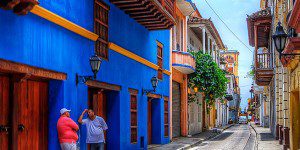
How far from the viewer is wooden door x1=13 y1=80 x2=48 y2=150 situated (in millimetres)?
9148

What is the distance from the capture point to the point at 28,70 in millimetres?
9234

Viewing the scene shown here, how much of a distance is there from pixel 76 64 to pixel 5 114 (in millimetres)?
3029

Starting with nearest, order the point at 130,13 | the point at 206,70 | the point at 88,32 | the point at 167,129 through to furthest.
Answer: the point at 88,32, the point at 130,13, the point at 167,129, the point at 206,70

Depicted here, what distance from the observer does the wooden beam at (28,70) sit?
846 centimetres

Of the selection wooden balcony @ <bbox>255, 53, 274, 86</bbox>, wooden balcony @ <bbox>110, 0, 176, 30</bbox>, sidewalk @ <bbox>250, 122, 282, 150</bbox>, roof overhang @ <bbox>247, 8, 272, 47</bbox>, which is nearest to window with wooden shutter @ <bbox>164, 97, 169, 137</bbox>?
sidewalk @ <bbox>250, 122, 282, 150</bbox>

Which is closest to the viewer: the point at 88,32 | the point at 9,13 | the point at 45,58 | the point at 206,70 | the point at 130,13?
the point at 9,13

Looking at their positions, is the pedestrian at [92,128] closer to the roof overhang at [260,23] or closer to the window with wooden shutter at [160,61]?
the window with wooden shutter at [160,61]

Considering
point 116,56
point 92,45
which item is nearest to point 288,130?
point 116,56

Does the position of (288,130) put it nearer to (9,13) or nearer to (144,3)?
(144,3)

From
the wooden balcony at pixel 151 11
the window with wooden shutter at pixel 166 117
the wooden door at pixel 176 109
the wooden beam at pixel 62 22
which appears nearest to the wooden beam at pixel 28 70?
the wooden beam at pixel 62 22

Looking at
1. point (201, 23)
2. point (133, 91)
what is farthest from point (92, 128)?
point (201, 23)

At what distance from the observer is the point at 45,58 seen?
997cm

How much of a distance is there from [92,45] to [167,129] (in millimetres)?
10565

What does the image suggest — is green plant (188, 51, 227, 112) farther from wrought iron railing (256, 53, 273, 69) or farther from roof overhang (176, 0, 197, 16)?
roof overhang (176, 0, 197, 16)
